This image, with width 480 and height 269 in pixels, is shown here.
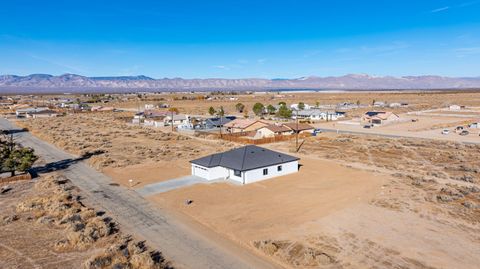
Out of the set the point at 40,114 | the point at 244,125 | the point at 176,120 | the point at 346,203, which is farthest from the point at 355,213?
the point at 40,114

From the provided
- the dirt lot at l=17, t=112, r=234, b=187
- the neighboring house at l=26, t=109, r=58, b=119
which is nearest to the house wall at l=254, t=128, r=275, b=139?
the dirt lot at l=17, t=112, r=234, b=187

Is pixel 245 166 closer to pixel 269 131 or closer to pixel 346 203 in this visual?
pixel 346 203

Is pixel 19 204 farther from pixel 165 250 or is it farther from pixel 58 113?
pixel 58 113

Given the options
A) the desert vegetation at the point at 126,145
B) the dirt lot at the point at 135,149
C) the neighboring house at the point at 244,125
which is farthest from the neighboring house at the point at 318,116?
the desert vegetation at the point at 126,145

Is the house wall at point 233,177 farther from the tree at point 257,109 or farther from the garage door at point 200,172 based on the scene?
the tree at point 257,109

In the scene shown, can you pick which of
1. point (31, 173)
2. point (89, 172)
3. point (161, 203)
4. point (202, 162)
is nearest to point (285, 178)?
point (202, 162)

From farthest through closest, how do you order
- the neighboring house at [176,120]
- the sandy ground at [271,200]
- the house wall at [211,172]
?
1. the neighboring house at [176,120]
2. the house wall at [211,172]
3. the sandy ground at [271,200]

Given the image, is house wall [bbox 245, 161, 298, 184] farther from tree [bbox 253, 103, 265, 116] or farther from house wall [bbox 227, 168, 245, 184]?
tree [bbox 253, 103, 265, 116]
